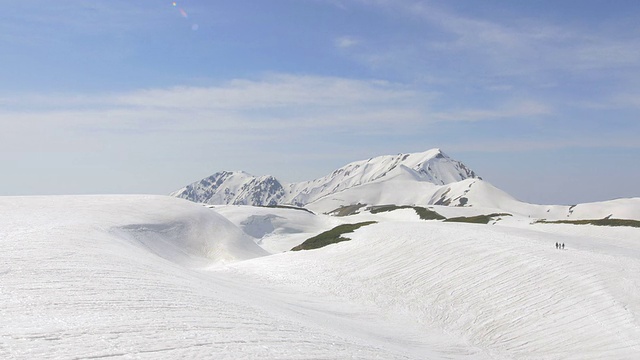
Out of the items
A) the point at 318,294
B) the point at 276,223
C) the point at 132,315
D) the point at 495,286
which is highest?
the point at 132,315

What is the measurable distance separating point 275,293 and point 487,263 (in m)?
15.9

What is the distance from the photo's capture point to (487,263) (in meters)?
33.5

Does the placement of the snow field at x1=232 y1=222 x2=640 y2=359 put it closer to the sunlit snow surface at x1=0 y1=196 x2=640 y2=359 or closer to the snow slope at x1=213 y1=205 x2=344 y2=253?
the sunlit snow surface at x1=0 y1=196 x2=640 y2=359

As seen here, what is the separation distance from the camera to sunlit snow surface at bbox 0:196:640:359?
14.0m

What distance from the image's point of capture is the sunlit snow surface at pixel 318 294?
1396cm

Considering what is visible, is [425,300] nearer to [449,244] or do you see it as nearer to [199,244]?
[449,244]

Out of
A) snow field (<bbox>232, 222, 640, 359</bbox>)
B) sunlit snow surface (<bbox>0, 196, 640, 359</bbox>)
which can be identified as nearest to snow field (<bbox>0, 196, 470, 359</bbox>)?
sunlit snow surface (<bbox>0, 196, 640, 359</bbox>)

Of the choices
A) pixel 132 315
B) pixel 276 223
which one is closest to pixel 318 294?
pixel 132 315

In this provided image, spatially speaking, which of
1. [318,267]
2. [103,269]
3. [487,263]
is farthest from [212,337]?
[318,267]

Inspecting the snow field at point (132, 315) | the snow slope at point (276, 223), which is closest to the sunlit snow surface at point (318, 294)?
the snow field at point (132, 315)

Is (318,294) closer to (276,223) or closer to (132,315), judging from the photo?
(132,315)

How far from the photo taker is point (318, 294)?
113ft

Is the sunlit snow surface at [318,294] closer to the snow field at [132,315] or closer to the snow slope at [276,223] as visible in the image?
the snow field at [132,315]

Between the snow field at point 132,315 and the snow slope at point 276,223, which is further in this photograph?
the snow slope at point 276,223
